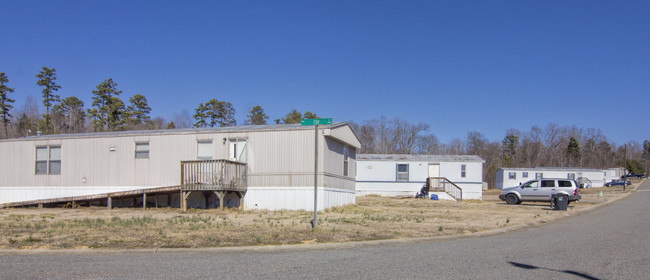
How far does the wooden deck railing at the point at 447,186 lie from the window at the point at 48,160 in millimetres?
22902

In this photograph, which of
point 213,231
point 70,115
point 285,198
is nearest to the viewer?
point 213,231

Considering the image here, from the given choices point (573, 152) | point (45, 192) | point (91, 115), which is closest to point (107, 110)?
point (91, 115)

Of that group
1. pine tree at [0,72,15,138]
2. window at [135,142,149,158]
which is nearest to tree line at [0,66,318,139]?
pine tree at [0,72,15,138]

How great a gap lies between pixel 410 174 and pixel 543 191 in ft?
34.8

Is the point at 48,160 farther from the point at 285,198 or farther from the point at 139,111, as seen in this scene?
the point at 139,111

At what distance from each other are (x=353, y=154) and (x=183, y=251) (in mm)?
15446

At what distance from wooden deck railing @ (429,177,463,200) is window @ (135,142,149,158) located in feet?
65.0

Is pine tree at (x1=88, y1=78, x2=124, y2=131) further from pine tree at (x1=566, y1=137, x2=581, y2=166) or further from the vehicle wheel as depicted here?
pine tree at (x1=566, y1=137, x2=581, y2=166)

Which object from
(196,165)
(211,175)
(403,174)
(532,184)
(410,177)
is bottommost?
(410,177)

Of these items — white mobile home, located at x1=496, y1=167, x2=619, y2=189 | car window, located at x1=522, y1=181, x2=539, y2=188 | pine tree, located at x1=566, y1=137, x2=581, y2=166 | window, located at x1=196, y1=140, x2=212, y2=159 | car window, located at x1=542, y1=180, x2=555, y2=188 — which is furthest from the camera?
pine tree, located at x1=566, y1=137, x2=581, y2=166

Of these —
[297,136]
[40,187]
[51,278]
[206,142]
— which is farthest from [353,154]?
[51,278]

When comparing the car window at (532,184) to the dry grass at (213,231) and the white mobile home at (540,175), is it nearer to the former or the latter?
the dry grass at (213,231)

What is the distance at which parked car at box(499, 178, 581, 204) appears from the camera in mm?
25516

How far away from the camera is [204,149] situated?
20.2 m
